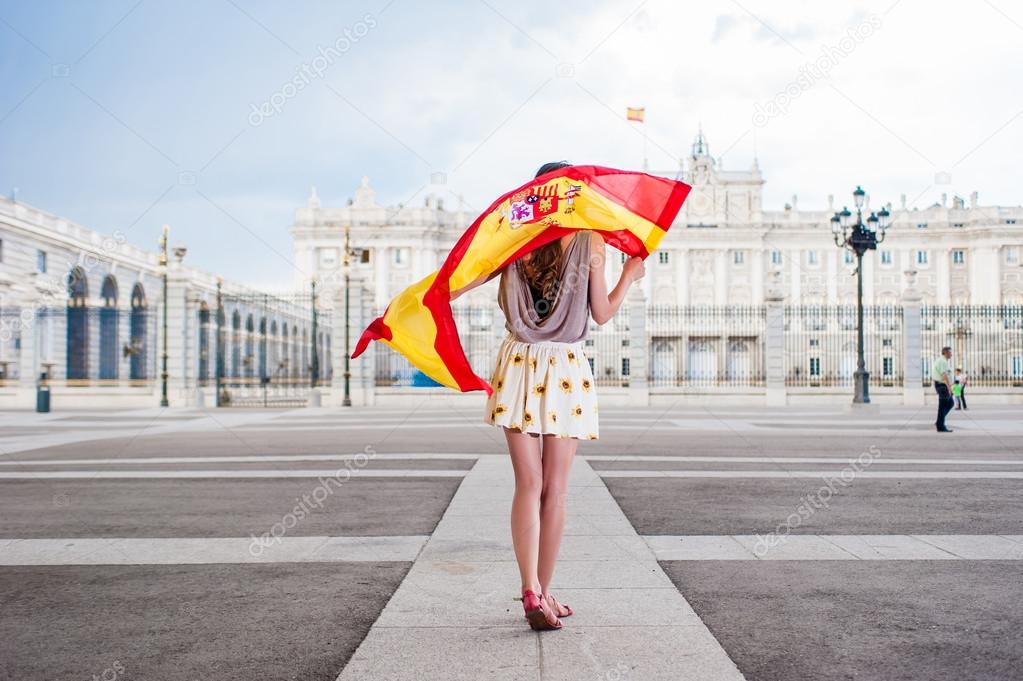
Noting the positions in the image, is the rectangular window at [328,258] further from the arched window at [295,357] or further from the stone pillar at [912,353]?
the stone pillar at [912,353]

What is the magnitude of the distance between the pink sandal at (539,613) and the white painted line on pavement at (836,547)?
5.15 ft

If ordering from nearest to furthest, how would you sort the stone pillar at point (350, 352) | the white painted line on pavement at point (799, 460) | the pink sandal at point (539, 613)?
the pink sandal at point (539, 613)
the white painted line on pavement at point (799, 460)
the stone pillar at point (350, 352)

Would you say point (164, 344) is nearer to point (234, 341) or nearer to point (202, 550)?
point (234, 341)

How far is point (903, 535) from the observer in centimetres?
563

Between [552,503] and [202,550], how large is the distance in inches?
103

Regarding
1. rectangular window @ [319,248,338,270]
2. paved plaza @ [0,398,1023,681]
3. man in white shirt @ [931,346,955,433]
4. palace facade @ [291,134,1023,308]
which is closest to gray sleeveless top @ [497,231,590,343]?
paved plaza @ [0,398,1023,681]

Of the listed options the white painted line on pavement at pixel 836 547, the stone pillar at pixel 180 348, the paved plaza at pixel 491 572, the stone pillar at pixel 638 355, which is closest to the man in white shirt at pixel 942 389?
the paved plaza at pixel 491 572

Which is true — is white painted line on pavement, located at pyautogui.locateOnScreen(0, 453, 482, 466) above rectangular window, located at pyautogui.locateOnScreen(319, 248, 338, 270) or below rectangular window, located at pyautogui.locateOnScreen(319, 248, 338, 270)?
below

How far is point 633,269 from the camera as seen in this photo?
148 inches

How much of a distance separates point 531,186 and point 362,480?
Result: 5.44 meters

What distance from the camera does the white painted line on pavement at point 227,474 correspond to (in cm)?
890

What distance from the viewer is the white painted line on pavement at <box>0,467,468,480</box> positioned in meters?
8.90

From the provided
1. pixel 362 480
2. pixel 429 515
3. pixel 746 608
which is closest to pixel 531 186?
pixel 746 608

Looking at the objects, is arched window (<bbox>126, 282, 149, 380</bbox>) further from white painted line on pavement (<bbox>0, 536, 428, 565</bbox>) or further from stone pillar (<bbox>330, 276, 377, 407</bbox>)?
white painted line on pavement (<bbox>0, 536, 428, 565</bbox>)
